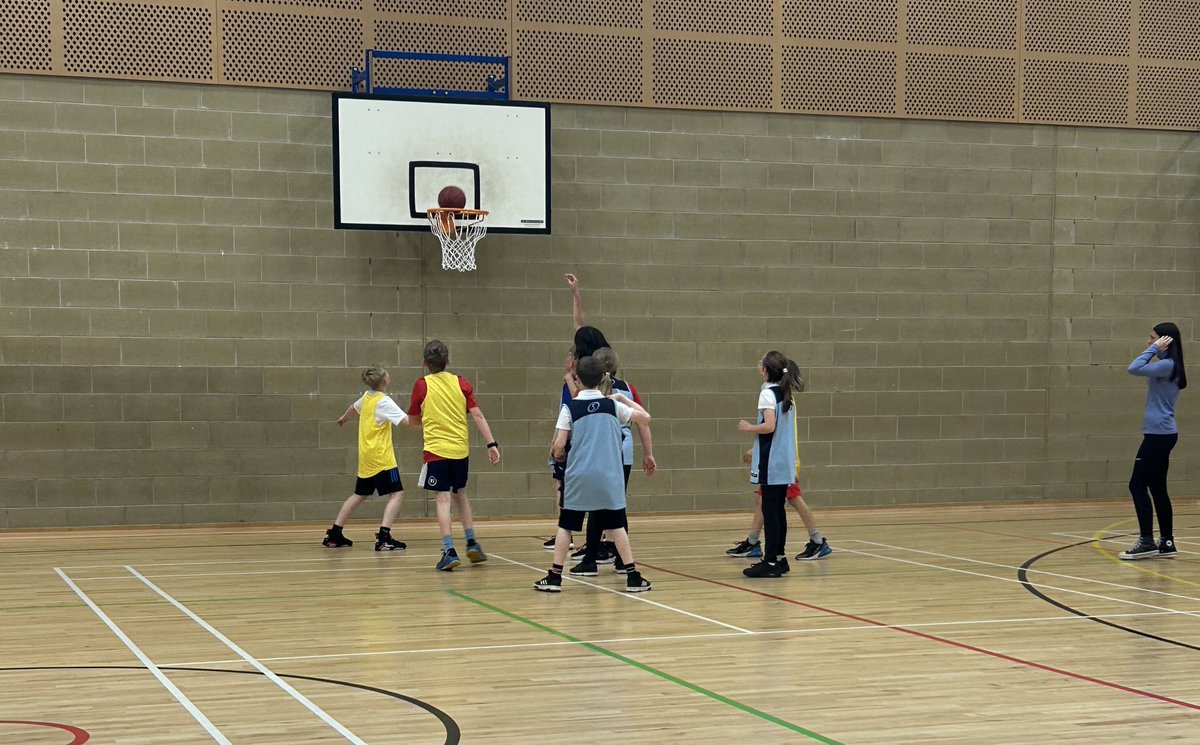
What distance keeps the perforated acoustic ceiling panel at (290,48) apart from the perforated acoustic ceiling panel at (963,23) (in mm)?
5759

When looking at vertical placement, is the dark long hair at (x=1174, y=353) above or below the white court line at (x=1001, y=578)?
above

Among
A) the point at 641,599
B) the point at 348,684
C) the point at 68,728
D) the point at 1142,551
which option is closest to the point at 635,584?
the point at 641,599

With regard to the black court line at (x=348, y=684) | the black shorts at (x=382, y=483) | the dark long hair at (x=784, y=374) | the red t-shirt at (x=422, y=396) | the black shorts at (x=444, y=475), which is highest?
the dark long hair at (x=784, y=374)

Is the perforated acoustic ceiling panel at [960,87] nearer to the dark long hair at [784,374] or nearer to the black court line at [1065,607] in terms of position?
the black court line at [1065,607]

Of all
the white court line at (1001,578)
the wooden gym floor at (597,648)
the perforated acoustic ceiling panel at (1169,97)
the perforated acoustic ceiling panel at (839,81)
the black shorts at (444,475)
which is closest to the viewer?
the wooden gym floor at (597,648)

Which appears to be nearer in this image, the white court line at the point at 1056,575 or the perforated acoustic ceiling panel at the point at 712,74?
the white court line at the point at 1056,575

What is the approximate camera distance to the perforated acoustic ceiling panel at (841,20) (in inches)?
513

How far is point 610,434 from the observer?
25.6ft

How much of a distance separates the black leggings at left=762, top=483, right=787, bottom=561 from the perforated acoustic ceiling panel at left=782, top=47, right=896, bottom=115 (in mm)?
5610

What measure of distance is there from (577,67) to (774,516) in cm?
560

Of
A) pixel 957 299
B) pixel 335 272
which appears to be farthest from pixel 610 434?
pixel 957 299

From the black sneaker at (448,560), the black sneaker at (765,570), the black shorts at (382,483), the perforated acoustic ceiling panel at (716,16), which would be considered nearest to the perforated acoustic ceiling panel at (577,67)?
the perforated acoustic ceiling panel at (716,16)

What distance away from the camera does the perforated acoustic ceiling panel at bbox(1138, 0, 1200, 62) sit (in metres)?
14.0

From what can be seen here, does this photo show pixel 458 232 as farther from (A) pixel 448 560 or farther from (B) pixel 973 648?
(B) pixel 973 648
